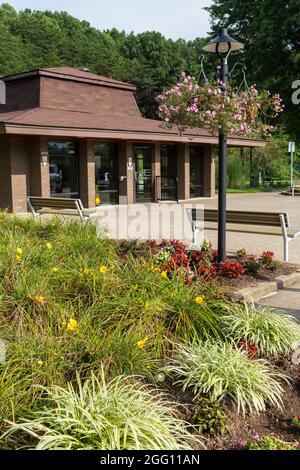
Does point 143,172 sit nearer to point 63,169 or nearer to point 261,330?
point 63,169

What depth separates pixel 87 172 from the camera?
19.8 metres

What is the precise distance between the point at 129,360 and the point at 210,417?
78 centimetres

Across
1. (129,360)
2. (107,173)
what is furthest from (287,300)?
(107,173)

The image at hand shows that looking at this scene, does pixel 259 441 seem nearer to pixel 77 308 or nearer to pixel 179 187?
pixel 77 308

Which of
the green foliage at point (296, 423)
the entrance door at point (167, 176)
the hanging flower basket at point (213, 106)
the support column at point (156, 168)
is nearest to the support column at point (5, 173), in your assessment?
the support column at point (156, 168)

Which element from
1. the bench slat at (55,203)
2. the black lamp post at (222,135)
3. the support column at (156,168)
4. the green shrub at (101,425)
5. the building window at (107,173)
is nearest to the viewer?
the green shrub at (101,425)

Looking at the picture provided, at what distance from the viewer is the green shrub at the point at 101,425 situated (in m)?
2.75

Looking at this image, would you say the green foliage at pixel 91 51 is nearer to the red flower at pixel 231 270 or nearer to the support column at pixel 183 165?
the support column at pixel 183 165

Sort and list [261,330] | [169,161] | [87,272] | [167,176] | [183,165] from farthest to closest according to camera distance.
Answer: [169,161] → [183,165] → [167,176] → [87,272] → [261,330]

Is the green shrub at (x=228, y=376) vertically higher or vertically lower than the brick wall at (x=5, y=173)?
lower

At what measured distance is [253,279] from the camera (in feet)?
23.4

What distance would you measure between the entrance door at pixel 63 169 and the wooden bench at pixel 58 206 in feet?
19.2

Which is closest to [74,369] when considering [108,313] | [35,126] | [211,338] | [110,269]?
[108,313]

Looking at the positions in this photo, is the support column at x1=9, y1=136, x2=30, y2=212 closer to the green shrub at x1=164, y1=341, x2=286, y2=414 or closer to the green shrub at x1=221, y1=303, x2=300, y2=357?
the green shrub at x1=221, y1=303, x2=300, y2=357
